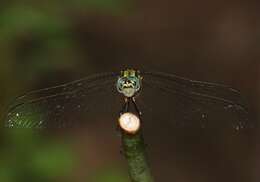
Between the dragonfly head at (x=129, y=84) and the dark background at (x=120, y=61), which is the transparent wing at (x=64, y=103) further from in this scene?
the dark background at (x=120, y=61)

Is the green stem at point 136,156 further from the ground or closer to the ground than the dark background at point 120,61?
closer to the ground

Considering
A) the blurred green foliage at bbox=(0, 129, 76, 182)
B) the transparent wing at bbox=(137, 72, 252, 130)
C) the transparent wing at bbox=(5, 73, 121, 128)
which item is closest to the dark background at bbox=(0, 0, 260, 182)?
the blurred green foliage at bbox=(0, 129, 76, 182)

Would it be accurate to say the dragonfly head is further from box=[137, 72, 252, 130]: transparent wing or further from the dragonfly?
box=[137, 72, 252, 130]: transparent wing

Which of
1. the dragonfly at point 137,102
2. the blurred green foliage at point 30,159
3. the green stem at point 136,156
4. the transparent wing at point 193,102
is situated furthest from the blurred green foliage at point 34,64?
the green stem at point 136,156

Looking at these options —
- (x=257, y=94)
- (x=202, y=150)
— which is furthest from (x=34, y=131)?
(x=257, y=94)

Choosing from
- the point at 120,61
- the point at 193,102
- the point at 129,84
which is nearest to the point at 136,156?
the point at 129,84

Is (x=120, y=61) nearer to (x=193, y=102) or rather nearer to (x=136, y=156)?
(x=193, y=102)
